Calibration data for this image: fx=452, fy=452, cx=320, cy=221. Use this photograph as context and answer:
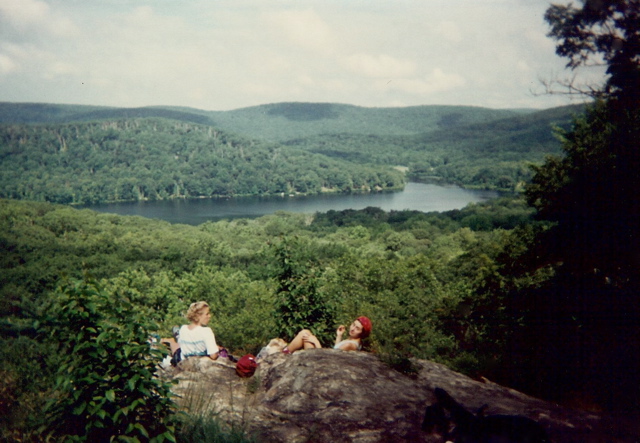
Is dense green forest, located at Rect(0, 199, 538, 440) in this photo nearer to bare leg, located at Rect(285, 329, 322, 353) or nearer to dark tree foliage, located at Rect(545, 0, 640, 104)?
bare leg, located at Rect(285, 329, 322, 353)

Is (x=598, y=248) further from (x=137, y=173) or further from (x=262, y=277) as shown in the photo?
(x=137, y=173)

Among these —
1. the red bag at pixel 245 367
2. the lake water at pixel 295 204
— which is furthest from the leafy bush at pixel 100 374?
the lake water at pixel 295 204

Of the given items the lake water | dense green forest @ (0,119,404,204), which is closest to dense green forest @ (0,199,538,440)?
the lake water

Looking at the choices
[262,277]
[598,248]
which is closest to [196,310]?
[598,248]

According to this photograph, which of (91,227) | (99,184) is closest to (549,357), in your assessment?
(91,227)

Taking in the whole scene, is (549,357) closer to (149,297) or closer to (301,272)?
(301,272)

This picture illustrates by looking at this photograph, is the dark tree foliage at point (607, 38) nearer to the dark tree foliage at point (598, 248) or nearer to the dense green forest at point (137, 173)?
the dark tree foliage at point (598, 248)
